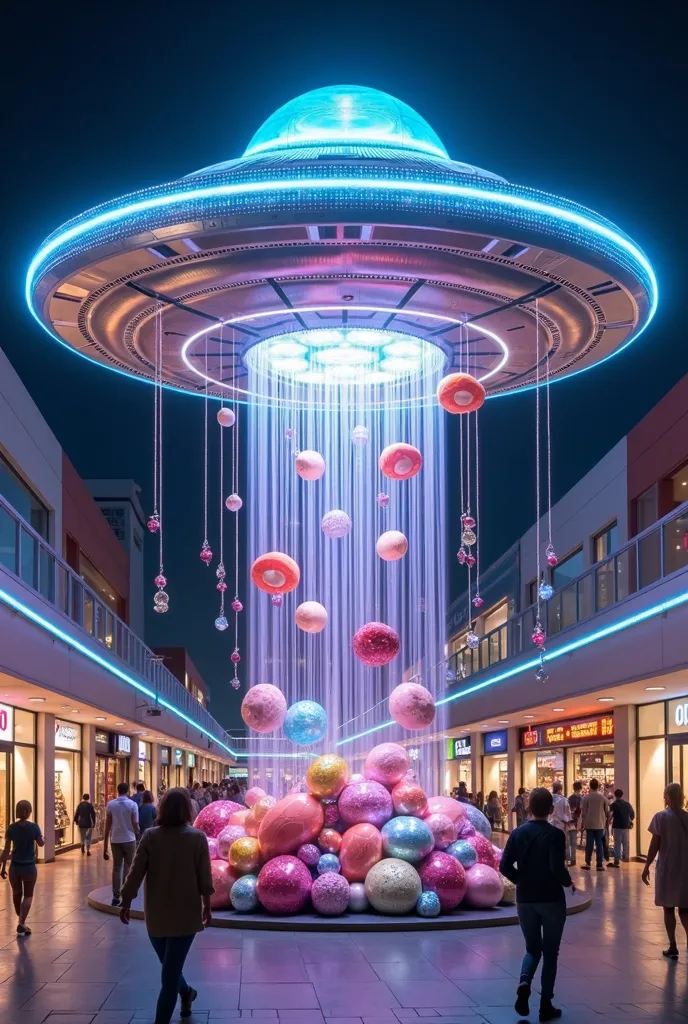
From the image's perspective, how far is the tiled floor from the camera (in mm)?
8180

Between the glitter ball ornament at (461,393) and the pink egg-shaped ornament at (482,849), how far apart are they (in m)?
4.97

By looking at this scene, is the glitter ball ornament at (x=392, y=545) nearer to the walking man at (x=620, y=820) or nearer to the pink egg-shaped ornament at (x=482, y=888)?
the pink egg-shaped ornament at (x=482, y=888)

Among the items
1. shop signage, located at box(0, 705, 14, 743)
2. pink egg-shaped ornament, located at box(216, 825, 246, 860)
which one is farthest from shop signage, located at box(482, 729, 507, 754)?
pink egg-shaped ornament, located at box(216, 825, 246, 860)

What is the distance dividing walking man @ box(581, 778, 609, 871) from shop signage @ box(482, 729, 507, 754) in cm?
1416

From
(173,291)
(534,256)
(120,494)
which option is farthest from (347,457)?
(120,494)

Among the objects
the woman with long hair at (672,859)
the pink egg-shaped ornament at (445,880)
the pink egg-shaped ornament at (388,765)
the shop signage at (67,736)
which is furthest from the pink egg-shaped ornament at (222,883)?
the shop signage at (67,736)

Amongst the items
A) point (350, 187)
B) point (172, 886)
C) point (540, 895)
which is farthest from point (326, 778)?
point (172, 886)

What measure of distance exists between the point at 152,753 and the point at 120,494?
11875mm

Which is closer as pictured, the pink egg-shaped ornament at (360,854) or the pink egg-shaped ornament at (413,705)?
the pink egg-shaped ornament at (360,854)

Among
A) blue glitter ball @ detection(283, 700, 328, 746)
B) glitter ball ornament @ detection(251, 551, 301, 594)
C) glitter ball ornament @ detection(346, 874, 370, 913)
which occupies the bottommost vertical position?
glitter ball ornament @ detection(346, 874, 370, 913)

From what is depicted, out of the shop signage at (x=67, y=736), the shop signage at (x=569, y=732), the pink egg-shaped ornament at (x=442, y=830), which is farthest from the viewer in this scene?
the shop signage at (x=67, y=736)

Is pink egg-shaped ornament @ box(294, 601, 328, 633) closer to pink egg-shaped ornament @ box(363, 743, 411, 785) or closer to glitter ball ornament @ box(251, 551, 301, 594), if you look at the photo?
glitter ball ornament @ box(251, 551, 301, 594)

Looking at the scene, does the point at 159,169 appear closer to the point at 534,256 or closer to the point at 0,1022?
the point at 534,256

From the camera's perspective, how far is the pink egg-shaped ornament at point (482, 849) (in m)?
14.0
